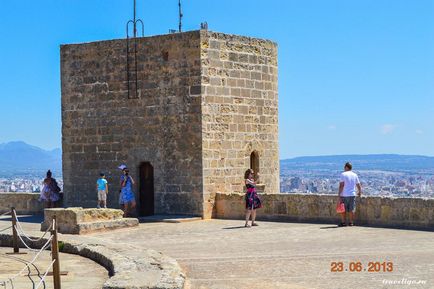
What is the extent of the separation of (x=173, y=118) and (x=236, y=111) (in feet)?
5.27

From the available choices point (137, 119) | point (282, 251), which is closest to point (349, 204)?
point (282, 251)

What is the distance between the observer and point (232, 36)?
19125 millimetres

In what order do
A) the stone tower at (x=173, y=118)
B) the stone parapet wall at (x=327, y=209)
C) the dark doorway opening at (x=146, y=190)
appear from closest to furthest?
the stone parapet wall at (x=327, y=209)
the stone tower at (x=173, y=118)
the dark doorway opening at (x=146, y=190)

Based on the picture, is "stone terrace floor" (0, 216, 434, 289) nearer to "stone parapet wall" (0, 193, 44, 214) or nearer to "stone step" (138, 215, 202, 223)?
"stone step" (138, 215, 202, 223)

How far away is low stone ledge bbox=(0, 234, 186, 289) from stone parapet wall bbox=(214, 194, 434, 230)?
221 inches

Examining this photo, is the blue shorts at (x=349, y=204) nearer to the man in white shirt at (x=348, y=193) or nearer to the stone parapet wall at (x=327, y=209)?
the man in white shirt at (x=348, y=193)

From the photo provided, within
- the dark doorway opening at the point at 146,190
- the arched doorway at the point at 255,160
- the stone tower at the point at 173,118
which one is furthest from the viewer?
the arched doorway at the point at 255,160

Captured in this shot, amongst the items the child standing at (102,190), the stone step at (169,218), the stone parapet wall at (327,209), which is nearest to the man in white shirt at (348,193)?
the stone parapet wall at (327,209)

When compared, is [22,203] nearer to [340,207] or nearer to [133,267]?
[340,207]

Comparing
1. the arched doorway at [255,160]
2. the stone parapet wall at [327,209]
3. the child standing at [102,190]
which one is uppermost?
the arched doorway at [255,160]

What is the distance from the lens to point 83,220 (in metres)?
15.8

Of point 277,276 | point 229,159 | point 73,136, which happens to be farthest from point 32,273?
point 73,136

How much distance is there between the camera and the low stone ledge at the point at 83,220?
15484 mm

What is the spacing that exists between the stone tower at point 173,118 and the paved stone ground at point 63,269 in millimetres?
6225
